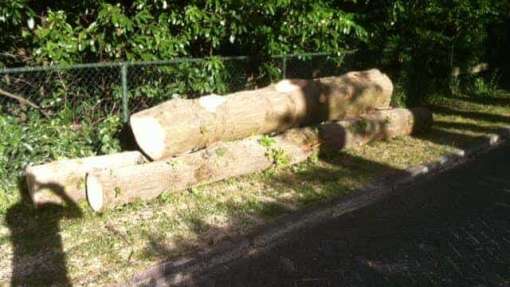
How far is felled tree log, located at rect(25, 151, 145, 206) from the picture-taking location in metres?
5.52

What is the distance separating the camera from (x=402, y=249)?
498cm

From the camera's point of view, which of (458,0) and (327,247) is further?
(458,0)

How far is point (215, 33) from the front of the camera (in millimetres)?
7383

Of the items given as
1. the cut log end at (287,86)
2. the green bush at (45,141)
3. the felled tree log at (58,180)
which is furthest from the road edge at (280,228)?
the green bush at (45,141)

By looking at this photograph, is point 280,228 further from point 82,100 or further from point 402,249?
point 82,100

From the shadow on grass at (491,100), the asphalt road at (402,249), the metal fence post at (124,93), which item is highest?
the metal fence post at (124,93)

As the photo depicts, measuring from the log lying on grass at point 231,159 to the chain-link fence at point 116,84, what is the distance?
1347mm

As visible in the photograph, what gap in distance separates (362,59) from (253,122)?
199 inches

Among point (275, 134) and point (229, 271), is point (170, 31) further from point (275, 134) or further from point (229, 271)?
point (229, 271)

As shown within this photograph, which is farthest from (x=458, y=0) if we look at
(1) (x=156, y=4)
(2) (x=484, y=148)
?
(1) (x=156, y=4)

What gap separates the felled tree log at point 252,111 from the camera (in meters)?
6.11

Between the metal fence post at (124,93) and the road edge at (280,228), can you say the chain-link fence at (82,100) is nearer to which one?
the metal fence post at (124,93)

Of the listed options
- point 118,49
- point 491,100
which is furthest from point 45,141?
point 491,100

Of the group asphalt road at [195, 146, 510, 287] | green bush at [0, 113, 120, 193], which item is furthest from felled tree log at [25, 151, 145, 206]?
asphalt road at [195, 146, 510, 287]
